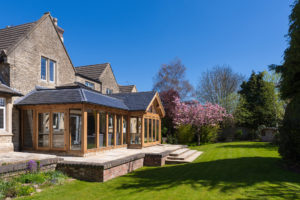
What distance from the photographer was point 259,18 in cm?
1628

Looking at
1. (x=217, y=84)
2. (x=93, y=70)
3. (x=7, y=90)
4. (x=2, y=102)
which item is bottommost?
(x=2, y=102)

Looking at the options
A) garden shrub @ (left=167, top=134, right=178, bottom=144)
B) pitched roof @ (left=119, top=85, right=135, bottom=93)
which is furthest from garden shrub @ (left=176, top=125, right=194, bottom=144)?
pitched roof @ (left=119, top=85, right=135, bottom=93)

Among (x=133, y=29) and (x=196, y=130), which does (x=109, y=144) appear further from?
(x=196, y=130)

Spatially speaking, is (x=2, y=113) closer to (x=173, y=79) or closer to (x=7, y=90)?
(x=7, y=90)

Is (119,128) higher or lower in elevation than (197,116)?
lower

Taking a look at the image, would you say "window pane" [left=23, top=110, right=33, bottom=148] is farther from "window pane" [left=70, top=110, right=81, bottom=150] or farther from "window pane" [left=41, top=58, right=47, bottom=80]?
"window pane" [left=41, top=58, right=47, bottom=80]

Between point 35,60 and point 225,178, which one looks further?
point 35,60

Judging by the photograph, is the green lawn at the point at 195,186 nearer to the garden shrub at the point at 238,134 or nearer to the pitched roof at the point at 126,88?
the pitched roof at the point at 126,88

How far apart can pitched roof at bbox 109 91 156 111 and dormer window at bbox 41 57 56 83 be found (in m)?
5.41

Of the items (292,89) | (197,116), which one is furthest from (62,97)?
(197,116)

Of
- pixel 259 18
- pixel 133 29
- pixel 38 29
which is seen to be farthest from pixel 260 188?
pixel 133 29

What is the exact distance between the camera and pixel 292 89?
12.3 m

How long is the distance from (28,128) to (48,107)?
2092mm

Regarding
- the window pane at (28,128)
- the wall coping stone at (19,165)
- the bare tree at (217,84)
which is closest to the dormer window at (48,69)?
the window pane at (28,128)
